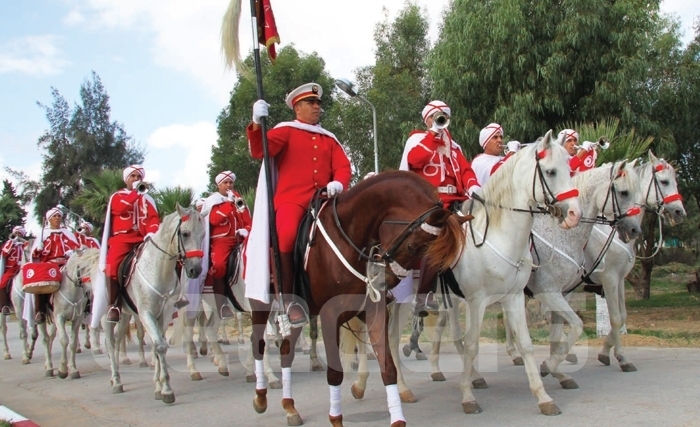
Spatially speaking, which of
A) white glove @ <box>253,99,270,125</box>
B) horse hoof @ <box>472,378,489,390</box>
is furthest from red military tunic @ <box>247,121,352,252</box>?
horse hoof @ <box>472,378,489,390</box>

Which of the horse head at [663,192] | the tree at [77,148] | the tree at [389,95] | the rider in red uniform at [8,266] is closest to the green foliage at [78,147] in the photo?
the tree at [77,148]

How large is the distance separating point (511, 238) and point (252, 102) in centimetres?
3085

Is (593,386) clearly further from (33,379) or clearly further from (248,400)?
(33,379)

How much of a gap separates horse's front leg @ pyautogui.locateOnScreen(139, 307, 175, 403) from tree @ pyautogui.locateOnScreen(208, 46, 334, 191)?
27333 millimetres

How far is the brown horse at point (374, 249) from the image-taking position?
5262mm

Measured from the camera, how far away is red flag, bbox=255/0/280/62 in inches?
268

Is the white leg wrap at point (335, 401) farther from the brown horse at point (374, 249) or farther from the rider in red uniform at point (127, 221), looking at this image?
the rider in red uniform at point (127, 221)

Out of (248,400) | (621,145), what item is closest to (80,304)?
(248,400)

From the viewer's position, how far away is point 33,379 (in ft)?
37.6

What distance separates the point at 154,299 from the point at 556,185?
5.39m

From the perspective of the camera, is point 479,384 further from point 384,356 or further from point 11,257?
point 11,257

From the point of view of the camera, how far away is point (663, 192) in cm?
864

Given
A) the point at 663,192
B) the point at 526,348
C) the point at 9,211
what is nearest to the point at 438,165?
the point at 526,348

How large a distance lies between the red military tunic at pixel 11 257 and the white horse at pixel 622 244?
11685 millimetres
